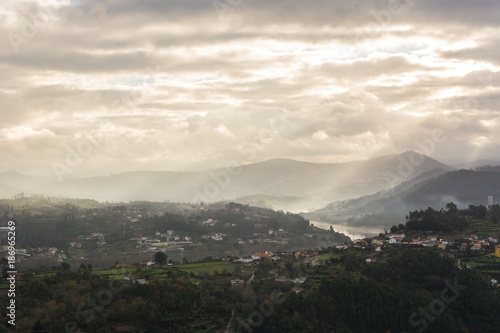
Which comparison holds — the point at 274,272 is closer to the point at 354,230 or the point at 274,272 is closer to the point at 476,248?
the point at 476,248

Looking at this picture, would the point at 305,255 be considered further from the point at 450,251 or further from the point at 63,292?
the point at 63,292

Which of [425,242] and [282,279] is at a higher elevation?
[425,242]

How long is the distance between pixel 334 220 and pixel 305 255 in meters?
100

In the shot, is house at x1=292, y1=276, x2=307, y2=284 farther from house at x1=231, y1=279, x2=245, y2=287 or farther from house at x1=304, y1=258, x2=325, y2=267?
house at x1=304, y1=258, x2=325, y2=267

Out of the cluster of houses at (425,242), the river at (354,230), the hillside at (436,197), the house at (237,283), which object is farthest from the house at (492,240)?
the hillside at (436,197)

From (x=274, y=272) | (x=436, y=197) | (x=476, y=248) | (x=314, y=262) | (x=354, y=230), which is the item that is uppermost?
(x=436, y=197)

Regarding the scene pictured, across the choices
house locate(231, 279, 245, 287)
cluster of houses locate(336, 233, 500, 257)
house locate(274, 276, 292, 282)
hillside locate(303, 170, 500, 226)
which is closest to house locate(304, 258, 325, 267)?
cluster of houses locate(336, 233, 500, 257)

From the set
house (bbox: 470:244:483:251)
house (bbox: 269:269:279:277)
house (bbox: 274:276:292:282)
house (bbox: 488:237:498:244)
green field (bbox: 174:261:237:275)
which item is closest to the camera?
house (bbox: 274:276:292:282)

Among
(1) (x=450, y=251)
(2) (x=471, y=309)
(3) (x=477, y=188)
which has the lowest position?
(2) (x=471, y=309)

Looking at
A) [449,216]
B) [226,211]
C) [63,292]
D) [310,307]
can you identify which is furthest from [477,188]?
[63,292]

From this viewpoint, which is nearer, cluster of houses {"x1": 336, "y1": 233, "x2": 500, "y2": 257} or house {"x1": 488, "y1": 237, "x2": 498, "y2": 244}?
cluster of houses {"x1": 336, "y1": 233, "x2": 500, "y2": 257}

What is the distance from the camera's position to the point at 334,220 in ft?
504

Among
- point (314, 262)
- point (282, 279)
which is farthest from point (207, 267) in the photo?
point (282, 279)

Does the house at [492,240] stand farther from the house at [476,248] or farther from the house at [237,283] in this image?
the house at [237,283]
